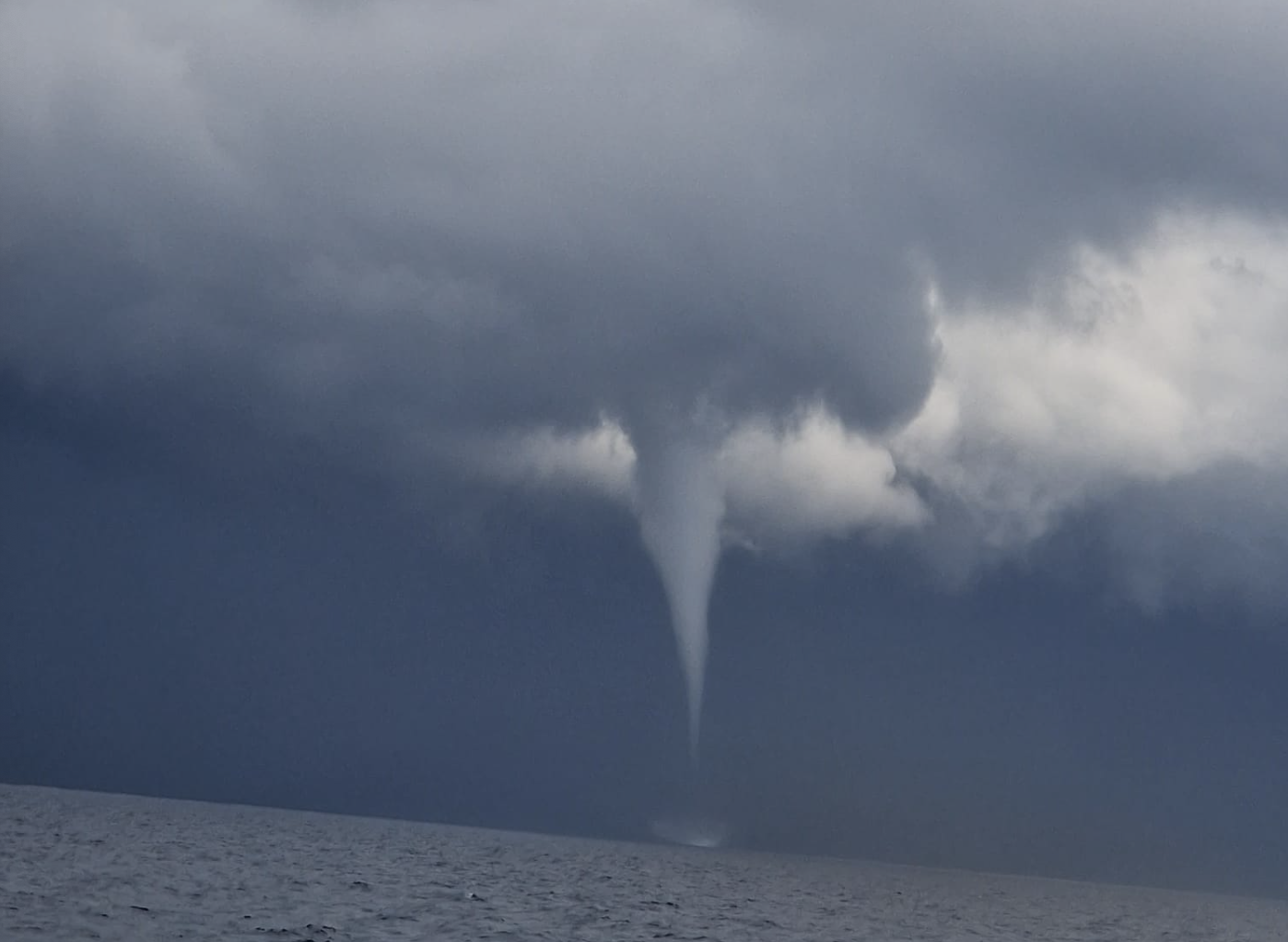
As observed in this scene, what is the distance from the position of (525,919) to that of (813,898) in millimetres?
81477

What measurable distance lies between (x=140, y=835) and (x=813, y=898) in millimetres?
76216

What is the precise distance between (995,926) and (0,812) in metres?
141

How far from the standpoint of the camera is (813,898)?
151625mm

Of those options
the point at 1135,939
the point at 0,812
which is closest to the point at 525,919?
the point at 1135,939

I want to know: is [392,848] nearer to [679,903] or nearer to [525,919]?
[679,903]

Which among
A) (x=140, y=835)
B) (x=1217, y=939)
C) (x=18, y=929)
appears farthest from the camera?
(x=140, y=835)

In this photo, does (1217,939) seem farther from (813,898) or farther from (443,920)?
(443,920)

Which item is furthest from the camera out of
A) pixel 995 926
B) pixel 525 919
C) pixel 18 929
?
pixel 995 926

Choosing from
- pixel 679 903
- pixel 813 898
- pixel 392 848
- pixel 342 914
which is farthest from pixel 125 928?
pixel 392 848

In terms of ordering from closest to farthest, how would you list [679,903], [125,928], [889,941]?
[125,928], [889,941], [679,903]

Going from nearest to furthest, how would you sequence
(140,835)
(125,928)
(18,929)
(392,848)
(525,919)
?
(18,929) < (125,928) < (525,919) < (140,835) < (392,848)

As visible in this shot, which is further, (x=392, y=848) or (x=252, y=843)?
(x=392, y=848)

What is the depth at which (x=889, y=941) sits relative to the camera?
90000 mm

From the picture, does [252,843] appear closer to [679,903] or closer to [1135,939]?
[679,903]
